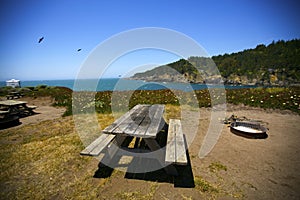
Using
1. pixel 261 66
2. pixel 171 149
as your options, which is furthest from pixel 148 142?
pixel 261 66

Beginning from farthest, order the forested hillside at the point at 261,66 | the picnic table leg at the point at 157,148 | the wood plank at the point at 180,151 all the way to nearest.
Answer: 1. the forested hillside at the point at 261,66
2. the picnic table leg at the point at 157,148
3. the wood plank at the point at 180,151

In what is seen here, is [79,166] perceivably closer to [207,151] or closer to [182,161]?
[182,161]

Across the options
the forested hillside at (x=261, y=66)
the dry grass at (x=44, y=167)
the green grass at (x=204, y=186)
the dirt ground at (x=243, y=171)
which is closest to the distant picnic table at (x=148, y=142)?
the green grass at (x=204, y=186)

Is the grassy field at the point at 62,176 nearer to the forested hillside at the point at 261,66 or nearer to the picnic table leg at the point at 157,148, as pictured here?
the picnic table leg at the point at 157,148

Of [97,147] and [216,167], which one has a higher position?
[97,147]

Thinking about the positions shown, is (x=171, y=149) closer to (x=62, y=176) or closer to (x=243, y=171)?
(x=243, y=171)

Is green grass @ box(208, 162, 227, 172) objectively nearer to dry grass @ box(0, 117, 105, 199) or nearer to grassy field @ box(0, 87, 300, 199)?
grassy field @ box(0, 87, 300, 199)

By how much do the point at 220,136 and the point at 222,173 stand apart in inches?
85.6

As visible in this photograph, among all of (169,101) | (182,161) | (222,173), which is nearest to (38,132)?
(182,161)

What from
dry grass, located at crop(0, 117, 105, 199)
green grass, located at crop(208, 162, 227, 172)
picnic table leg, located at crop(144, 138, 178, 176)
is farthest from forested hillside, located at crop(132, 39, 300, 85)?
picnic table leg, located at crop(144, 138, 178, 176)

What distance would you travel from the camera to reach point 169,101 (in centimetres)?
1064

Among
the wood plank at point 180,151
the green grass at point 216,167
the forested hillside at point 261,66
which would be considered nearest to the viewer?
the wood plank at point 180,151

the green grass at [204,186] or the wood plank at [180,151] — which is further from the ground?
the wood plank at [180,151]

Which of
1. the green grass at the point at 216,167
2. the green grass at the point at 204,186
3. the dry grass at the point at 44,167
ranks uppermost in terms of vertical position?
the green grass at the point at 216,167
